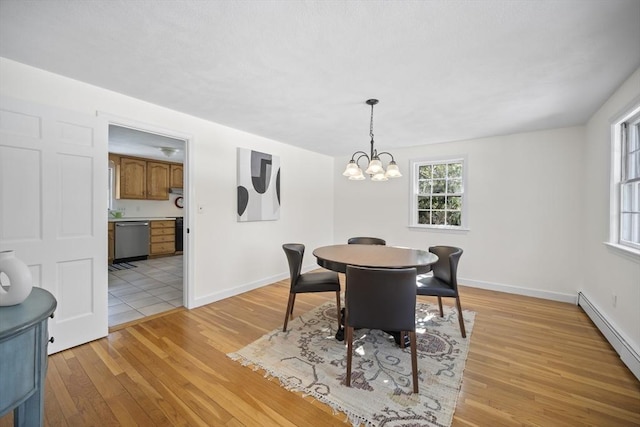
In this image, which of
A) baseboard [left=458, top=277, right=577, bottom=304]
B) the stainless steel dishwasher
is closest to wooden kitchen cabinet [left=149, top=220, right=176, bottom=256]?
the stainless steel dishwasher

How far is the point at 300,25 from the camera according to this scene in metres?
1.63

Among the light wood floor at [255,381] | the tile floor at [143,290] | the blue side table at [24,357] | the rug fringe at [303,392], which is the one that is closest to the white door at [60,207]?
the light wood floor at [255,381]

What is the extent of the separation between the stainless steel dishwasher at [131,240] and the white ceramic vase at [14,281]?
5.23 m

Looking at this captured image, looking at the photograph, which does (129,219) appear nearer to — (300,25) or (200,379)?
(200,379)

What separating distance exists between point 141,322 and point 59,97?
7.24 feet

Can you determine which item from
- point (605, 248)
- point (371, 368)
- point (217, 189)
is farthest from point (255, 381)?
point (605, 248)

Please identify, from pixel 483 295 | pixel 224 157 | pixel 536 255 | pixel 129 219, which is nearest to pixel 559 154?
pixel 536 255

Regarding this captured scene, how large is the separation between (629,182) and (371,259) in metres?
2.38

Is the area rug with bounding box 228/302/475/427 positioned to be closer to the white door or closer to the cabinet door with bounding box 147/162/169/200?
the white door

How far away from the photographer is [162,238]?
6395 millimetres

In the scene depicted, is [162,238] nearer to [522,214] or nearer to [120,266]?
[120,266]

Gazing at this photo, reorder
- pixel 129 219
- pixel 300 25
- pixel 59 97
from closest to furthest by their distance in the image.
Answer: pixel 300 25 < pixel 59 97 < pixel 129 219

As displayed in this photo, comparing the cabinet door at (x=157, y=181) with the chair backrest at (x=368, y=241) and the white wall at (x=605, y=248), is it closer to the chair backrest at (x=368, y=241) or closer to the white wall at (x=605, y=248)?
the chair backrest at (x=368, y=241)

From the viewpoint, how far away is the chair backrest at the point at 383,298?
189cm
